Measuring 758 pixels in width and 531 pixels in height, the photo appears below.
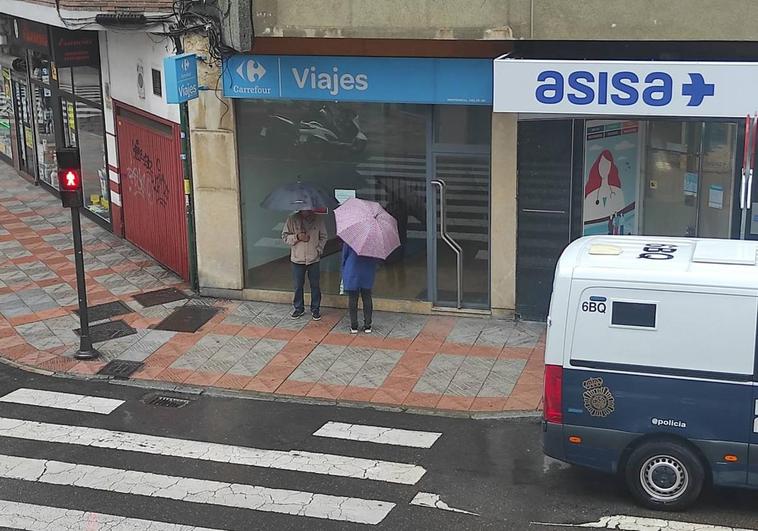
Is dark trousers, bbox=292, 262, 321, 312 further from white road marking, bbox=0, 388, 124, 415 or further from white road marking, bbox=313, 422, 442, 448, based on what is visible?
white road marking, bbox=313, 422, 442, 448

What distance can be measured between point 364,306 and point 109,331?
3460 mm

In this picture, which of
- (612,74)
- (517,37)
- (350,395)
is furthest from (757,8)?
(350,395)

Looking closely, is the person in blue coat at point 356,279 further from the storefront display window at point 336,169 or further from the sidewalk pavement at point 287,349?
the storefront display window at point 336,169

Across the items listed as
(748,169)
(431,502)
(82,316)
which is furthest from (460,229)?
(431,502)

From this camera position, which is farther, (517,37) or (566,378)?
(517,37)

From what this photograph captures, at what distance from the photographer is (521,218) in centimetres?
1409

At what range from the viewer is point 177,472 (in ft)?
33.6

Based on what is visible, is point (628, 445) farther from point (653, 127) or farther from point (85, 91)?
point (85, 91)

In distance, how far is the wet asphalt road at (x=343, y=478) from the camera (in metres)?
9.20

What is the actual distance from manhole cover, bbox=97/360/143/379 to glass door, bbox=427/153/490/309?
4.13 m

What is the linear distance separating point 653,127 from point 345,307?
15.8 feet

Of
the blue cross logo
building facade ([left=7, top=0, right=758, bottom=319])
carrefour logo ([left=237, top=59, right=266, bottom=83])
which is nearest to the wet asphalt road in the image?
building facade ([left=7, top=0, right=758, bottom=319])

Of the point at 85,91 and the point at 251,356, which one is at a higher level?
the point at 85,91

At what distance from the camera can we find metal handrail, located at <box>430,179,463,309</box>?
14430 mm
